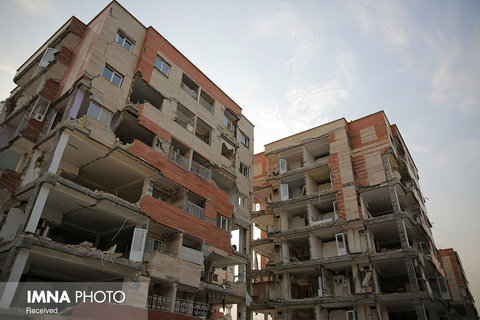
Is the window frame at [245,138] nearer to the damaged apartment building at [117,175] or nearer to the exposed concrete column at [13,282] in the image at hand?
the damaged apartment building at [117,175]

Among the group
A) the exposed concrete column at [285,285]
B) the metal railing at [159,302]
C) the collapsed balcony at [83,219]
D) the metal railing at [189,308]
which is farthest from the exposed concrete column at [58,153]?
the exposed concrete column at [285,285]

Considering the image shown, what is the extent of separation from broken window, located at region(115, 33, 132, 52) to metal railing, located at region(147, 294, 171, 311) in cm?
2000

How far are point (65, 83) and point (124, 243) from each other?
13.7 m

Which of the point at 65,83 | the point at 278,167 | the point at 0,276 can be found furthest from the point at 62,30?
the point at 278,167

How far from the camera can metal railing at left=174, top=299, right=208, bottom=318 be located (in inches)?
956

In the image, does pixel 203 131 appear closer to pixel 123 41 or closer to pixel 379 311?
pixel 123 41

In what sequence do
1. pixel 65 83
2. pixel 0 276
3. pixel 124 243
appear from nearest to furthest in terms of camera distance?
pixel 0 276 < pixel 65 83 < pixel 124 243

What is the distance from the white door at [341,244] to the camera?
111ft

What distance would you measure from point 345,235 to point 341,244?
1378 mm

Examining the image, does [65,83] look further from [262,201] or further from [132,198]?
[262,201]

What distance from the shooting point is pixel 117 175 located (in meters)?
25.5

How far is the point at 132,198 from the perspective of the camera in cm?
2853

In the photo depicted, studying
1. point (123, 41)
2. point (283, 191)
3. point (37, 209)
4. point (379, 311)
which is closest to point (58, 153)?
point (37, 209)

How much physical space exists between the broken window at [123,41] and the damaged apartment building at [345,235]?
2386 centimetres
